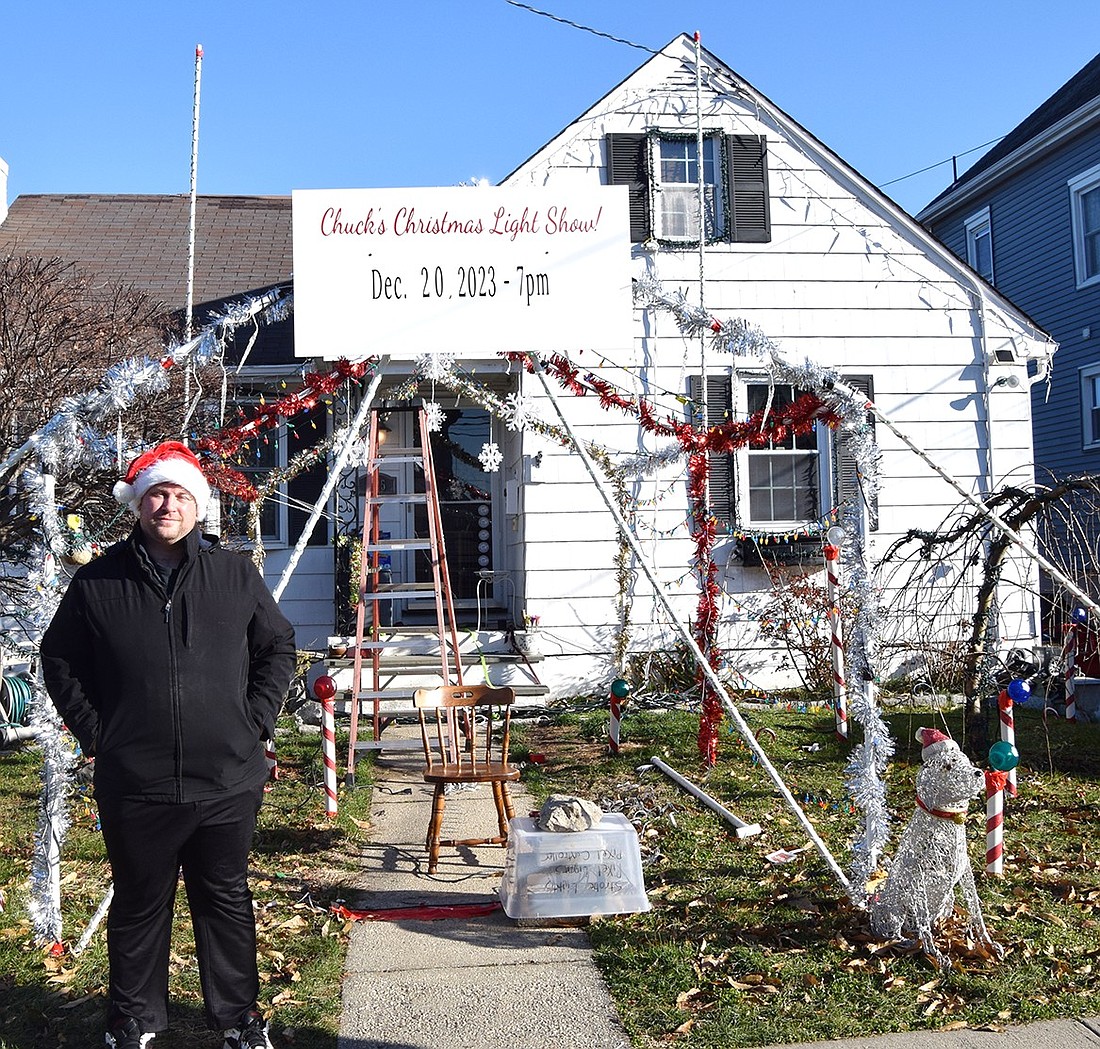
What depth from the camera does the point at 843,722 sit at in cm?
838

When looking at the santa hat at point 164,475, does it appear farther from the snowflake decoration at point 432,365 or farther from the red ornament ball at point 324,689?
the red ornament ball at point 324,689

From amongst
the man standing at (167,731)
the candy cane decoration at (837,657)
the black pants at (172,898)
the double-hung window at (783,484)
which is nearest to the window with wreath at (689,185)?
the double-hung window at (783,484)

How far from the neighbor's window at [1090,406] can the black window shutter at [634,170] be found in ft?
28.5

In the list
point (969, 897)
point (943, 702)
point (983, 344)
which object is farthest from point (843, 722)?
point (983, 344)

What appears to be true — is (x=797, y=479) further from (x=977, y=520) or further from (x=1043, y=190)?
(x=1043, y=190)

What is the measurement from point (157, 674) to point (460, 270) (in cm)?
274

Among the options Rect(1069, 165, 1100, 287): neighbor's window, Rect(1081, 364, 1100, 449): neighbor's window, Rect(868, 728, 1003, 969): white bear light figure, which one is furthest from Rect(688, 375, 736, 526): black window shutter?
Rect(1069, 165, 1100, 287): neighbor's window

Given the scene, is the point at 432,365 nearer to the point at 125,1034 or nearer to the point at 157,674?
the point at 157,674

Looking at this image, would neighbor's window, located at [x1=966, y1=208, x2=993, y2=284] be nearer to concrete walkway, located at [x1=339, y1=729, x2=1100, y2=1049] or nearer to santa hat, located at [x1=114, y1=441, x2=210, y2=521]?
concrete walkway, located at [x1=339, y1=729, x2=1100, y2=1049]

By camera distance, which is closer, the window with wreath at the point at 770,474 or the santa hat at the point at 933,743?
the santa hat at the point at 933,743

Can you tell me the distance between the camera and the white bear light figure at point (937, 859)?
13.8 feet

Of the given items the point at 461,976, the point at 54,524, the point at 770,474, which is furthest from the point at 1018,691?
the point at 54,524

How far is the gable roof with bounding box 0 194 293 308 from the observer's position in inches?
483

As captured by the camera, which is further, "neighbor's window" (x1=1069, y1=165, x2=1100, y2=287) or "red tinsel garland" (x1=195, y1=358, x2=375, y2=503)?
"neighbor's window" (x1=1069, y1=165, x2=1100, y2=287)
